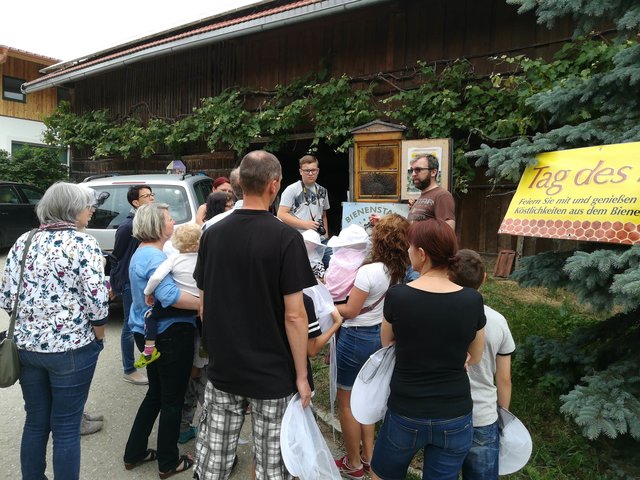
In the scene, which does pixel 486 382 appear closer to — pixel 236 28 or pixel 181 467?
pixel 181 467

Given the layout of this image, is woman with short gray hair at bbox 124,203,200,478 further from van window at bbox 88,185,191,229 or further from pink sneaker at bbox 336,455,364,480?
van window at bbox 88,185,191,229

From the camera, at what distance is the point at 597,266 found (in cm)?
261

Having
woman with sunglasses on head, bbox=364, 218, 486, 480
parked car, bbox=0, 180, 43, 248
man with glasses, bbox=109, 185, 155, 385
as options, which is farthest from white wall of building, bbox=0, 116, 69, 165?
woman with sunglasses on head, bbox=364, 218, 486, 480

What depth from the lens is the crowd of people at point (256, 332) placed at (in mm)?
1983

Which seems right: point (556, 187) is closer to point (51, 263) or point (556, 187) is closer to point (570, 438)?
point (570, 438)

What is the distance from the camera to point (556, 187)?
301cm

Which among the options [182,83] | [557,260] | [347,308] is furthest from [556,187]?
[182,83]

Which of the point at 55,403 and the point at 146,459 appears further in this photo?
the point at 146,459

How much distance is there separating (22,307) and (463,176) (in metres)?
6.37

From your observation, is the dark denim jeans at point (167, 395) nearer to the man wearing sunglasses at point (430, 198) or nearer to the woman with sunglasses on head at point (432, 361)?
the woman with sunglasses on head at point (432, 361)

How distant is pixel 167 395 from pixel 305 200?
2.59 m

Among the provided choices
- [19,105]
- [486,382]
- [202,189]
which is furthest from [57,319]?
[19,105]

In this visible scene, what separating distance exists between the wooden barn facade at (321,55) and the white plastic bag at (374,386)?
3.08m

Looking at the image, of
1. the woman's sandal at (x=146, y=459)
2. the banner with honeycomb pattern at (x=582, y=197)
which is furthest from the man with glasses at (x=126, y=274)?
the banner with honeycomb pattern at (x=582, y=197)
